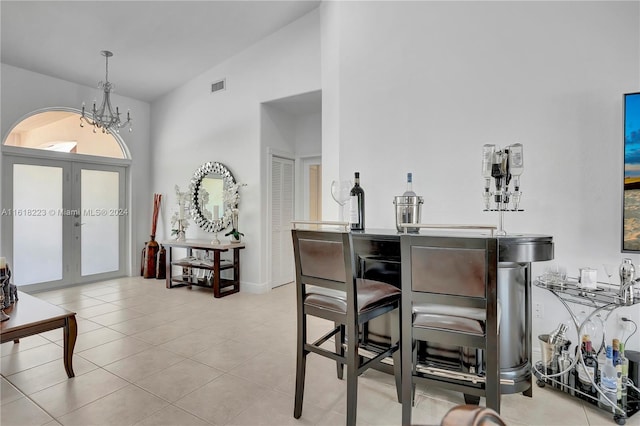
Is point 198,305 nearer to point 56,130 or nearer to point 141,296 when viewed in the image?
point 141,296

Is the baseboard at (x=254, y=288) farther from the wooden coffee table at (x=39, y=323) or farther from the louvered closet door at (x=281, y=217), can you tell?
the wooden coffee table at (x=39, y=323)

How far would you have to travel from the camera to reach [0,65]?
4.68m

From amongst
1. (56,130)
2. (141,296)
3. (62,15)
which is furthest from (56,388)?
(56,130)

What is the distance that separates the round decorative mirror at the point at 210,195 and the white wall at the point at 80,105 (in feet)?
4.63

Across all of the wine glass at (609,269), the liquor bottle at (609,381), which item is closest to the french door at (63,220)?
the liquor bottle at (609,381)

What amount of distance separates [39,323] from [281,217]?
11.7 feet

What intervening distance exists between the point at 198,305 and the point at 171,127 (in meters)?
3.53

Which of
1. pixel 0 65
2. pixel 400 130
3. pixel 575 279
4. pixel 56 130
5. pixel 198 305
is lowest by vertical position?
pixel 198 305

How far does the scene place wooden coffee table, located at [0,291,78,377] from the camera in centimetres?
232

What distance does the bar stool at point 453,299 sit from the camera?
1.53 metres

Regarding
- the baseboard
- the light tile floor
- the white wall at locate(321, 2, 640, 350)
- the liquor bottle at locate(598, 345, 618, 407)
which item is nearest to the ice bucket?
the white wall at locate(321, 2, 640, 350)

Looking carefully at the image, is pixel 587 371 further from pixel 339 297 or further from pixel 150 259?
pixel 150 259

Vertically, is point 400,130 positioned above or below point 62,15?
below

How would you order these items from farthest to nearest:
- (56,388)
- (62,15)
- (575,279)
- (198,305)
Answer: (198,305) < (62,15) < (575,279) < (56,388)
